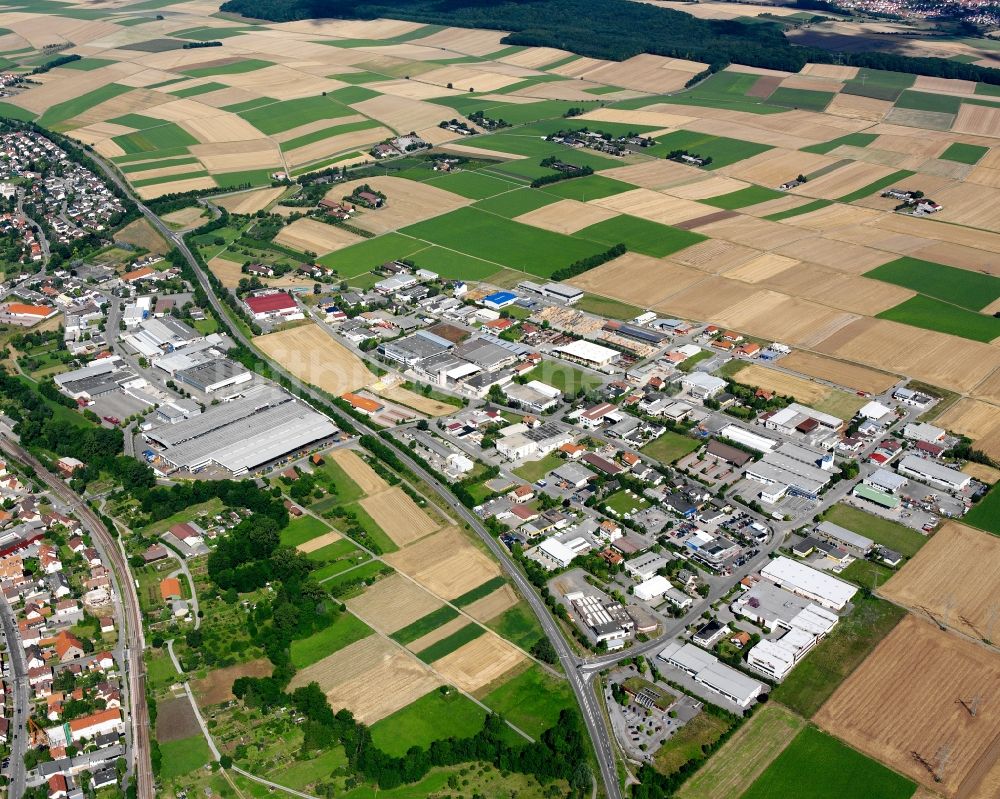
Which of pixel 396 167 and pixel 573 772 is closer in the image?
pixel 573 772

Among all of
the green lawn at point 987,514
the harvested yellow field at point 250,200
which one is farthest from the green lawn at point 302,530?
the harvested yellow field at point 250,200

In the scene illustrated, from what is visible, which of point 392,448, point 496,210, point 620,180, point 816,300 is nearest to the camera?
point 392,448

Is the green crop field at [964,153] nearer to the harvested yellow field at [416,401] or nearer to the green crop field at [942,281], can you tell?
the green crop field at [942,281]

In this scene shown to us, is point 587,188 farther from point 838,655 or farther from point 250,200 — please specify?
point 838,655

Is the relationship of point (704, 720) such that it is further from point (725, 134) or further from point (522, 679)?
point (725, 134)

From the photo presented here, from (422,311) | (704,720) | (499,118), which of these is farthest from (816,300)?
(499,118)

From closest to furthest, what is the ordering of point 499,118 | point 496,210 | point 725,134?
1. point 496,210
2. point 725,134
3. point 499,118
